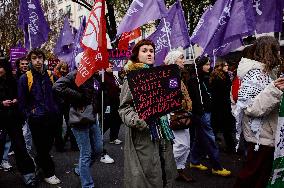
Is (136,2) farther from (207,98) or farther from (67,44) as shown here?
(67,44)

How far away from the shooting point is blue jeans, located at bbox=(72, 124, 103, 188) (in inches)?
208

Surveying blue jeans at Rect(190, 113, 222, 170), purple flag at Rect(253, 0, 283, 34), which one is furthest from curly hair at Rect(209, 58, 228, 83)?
purple flag at Rect(253, 0, 283, 34)

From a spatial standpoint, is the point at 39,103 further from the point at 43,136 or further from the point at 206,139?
the point at 206,139

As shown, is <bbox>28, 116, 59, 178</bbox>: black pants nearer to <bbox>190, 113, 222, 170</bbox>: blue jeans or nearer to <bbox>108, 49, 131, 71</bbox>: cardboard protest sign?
<bbox>190, 113, 222, 170</bbox>: blue jeans

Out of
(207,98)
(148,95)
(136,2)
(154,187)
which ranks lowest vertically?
(154,187)

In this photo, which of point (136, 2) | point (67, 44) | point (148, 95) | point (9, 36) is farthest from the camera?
point (9, 36)

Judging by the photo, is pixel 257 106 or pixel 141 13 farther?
pixel 141 13

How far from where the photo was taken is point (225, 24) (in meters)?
6.31

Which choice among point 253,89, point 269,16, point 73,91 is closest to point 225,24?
point 269,16

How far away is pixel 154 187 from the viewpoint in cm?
A: 379

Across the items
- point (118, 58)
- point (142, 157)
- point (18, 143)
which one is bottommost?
point (18, 143)

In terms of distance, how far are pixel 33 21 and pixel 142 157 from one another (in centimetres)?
607

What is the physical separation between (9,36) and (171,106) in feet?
85.0

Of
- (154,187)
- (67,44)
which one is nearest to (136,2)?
(154,187)
